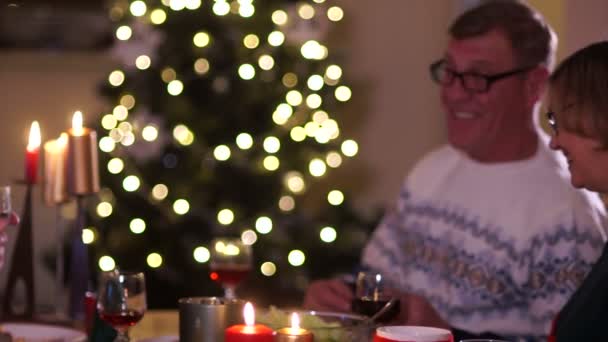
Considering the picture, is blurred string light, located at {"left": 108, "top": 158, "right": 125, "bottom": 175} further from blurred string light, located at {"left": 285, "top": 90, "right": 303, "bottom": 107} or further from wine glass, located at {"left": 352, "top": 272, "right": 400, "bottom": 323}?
wine glass, located at {"left": 352, "top": 272, "right": 400, "bottom": 323}

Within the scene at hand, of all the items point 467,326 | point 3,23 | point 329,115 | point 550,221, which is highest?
point 3,23

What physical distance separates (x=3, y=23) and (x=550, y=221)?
341 cm

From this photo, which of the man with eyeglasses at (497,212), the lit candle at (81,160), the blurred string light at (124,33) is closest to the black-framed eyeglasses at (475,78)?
the man with eyeglasses at (497,212)

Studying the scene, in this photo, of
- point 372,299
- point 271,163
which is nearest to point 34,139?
point 372,299

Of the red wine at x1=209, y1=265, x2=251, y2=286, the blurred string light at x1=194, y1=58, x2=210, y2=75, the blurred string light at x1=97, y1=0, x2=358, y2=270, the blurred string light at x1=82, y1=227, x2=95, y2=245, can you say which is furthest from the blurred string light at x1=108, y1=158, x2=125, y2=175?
the red wine at x1=209, y1=265, x2=251, y2=286

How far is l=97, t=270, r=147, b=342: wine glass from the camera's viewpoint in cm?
191

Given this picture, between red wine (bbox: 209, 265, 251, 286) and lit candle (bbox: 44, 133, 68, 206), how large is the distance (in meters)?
0.50

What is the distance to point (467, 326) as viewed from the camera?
2.72 meters

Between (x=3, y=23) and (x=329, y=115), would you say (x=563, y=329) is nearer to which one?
(x=329, y=115)

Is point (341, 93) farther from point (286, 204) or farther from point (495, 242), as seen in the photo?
point (495, 242)

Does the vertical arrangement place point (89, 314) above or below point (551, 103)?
below

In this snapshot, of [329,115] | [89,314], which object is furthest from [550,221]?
[329,115]

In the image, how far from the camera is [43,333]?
229 cm

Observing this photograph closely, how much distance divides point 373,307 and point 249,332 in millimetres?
545
